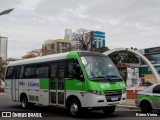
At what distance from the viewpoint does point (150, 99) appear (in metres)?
14.5

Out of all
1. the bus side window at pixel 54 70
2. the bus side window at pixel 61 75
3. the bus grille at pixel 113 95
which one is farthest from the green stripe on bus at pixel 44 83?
the bus grille at pixel 113 95

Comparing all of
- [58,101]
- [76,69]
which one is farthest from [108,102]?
[58,101]

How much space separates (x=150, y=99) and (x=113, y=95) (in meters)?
2.40

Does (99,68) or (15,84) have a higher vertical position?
(99,68)

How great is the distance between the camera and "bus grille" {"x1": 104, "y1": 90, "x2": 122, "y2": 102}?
12.9 meters

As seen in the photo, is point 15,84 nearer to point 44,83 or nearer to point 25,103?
point 25,103

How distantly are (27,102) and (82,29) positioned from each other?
3945 centimetres

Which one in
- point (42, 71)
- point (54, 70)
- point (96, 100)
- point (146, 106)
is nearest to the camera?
point (96, 100)

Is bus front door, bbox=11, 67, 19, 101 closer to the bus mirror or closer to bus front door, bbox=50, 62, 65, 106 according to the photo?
bus front door, bbox=50, 62, 65, 106

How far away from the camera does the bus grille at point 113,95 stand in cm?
1287

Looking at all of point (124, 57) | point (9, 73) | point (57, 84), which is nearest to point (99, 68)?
point (57, 84)

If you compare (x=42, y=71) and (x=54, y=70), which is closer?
(x=54, y=70)

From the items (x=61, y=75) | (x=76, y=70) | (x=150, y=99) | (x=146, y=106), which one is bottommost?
(x=146, y=106)

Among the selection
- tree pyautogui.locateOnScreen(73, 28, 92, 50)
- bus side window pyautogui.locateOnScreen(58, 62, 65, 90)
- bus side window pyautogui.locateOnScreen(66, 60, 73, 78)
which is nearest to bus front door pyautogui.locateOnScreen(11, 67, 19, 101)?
bus side window pyautogui.locateOnScreen(58, 62, 65, 90)
